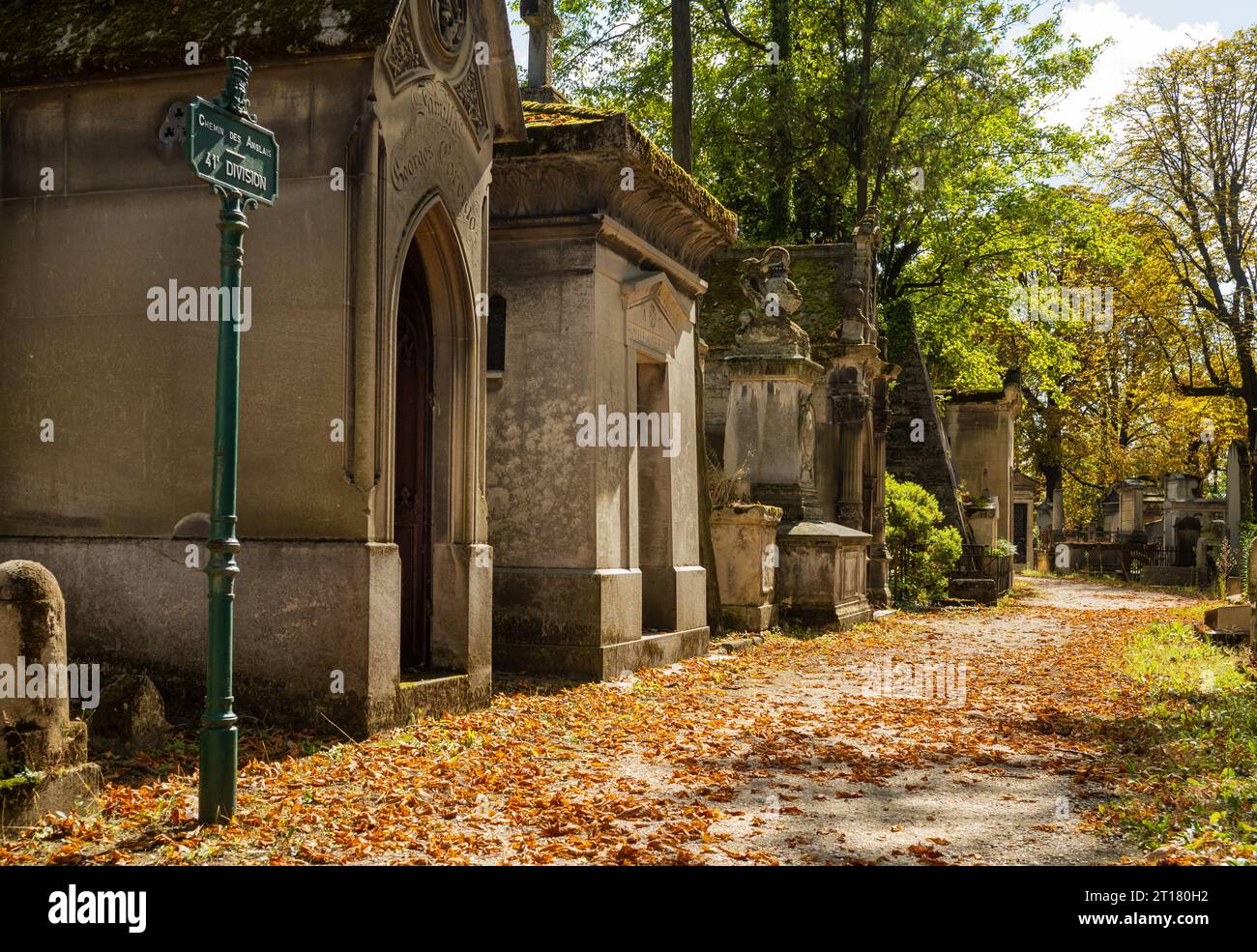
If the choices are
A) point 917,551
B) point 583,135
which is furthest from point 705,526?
point 917,551

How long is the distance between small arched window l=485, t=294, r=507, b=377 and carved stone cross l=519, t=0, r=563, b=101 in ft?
8.11

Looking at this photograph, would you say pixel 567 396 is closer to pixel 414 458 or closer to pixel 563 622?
pixel 563 622

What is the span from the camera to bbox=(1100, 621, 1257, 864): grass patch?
498 cm

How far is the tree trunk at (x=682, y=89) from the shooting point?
1639 centimetres

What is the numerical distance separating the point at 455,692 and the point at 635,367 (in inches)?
164

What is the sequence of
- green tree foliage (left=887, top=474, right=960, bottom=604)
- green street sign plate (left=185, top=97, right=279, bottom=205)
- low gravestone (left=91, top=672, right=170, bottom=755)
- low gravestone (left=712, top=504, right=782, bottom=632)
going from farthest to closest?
green tree foliage (left=887, top=474, right=960, bottom=604)
low gravestone (left=712, top=504, right=782, bottom=632)
low gravestone (left=91, top=672, right=170, bottom=755)
green street sign plate (left=185, top=97, right=279, bottom=205)

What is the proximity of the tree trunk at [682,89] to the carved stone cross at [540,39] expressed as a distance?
4713 mm

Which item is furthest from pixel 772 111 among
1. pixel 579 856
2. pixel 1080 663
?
pixel 579 856

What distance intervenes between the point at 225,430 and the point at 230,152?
3.71 feet

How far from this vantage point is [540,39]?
1157 cm

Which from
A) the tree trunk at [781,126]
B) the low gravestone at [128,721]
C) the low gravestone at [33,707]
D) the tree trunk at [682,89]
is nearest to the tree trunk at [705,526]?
the tree trunk at [682,89]

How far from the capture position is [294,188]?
273 inches

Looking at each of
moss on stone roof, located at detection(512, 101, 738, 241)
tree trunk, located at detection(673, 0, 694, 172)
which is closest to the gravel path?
moss on stone roof, located at detection(512, 101, 738, 241)

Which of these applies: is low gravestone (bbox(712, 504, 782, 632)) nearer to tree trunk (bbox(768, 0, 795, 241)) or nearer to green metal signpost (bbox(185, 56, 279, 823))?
green metal signpost (bbox(185, 56, 279, 823))
